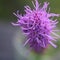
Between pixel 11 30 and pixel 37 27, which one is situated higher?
→ pixel 37 27

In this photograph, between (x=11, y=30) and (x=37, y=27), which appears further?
(x=11, y=30)

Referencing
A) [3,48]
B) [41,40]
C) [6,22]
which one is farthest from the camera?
[6,22]

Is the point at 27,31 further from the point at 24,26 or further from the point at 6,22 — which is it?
the point at 6,22

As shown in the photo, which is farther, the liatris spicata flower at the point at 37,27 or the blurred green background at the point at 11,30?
the blurred green background at the point at 11,30

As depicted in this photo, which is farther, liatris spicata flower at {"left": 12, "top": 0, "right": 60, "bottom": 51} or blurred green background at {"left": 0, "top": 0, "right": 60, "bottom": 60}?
blurred green background at {"left": 0, "top": 0, "right": 60, "bottom": 60}

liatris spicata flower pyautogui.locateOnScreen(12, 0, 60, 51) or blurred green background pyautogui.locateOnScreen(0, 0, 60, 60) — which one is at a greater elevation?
liatris spicata flower pyautogui.locateOnScreen(12, 0, 60, 51)

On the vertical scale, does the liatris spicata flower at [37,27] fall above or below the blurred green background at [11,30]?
above

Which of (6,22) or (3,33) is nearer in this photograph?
(3,33)

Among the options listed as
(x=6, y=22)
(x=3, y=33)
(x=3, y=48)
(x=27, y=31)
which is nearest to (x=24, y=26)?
(x=27, y=31)
